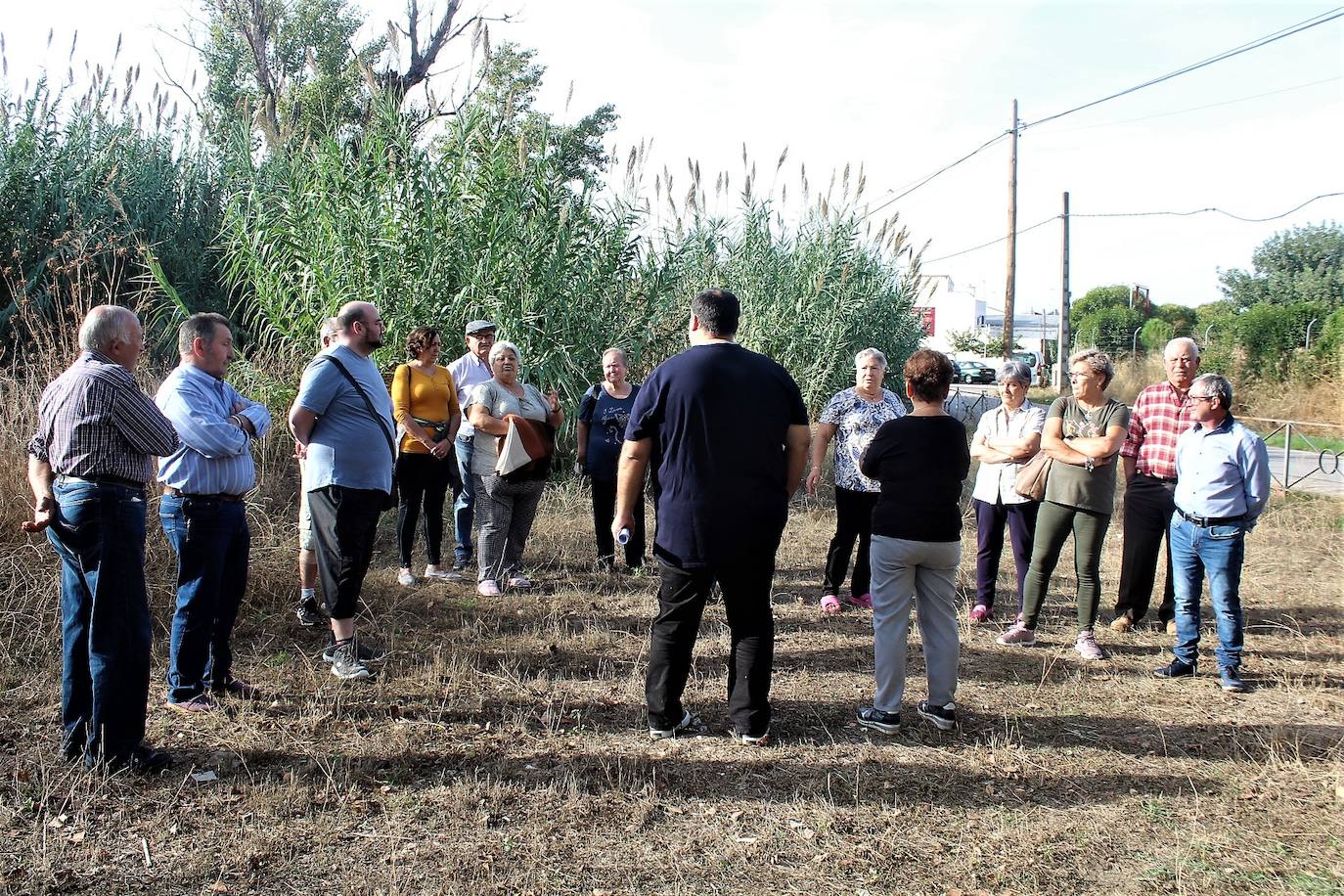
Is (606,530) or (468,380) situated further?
(606,530)

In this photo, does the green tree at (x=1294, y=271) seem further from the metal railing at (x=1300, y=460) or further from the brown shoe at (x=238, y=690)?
the brown shoe at (x=238, y=690)

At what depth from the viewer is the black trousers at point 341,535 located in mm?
4656

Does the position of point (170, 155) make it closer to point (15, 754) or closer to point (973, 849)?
point (15, 754)

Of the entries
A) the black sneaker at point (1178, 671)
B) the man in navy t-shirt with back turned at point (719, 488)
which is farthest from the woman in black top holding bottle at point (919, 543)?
the black sneaker at point (1178, 671)

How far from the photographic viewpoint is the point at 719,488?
159 inches

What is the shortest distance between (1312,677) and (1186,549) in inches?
40.6

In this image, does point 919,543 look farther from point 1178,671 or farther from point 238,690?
point 238,690

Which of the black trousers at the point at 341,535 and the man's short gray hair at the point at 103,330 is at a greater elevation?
the man's short gray hair at the point at 103,330

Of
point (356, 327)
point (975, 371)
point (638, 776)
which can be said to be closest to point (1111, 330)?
point (975, 371)

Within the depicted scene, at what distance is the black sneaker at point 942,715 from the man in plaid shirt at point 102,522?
131 inches

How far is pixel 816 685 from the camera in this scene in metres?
5.09

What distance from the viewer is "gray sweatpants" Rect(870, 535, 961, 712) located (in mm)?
4406

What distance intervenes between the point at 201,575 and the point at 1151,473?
5.58 meters

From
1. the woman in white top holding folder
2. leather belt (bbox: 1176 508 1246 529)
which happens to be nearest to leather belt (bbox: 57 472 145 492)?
the woman in white top holding folder
